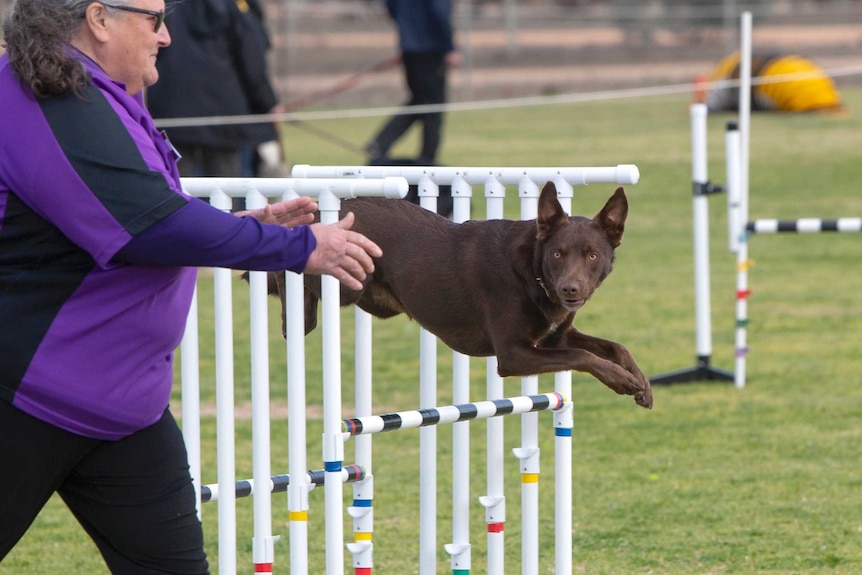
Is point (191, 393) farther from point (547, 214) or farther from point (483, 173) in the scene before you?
point (547, 214)

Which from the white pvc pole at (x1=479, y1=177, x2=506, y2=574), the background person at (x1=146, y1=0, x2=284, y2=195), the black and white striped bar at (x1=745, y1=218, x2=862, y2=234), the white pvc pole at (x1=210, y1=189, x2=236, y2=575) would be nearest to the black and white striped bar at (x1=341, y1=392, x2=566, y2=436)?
the white pvc pole at (x1=479, y1=177, x2=506, y2=574)

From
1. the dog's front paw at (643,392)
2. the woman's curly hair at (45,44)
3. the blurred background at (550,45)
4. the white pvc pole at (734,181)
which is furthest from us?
the blurred background at (550,45)

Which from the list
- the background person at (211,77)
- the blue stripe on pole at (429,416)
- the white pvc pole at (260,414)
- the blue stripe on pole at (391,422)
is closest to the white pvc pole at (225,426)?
the white pvc pole at (260,414)

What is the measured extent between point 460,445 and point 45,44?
180 cm

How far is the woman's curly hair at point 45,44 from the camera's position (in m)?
2.68

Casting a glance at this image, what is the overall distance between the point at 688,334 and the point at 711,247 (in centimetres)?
352

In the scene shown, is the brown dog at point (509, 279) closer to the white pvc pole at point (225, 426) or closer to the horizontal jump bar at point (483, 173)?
the horizontal jump bar at point (483, 173)

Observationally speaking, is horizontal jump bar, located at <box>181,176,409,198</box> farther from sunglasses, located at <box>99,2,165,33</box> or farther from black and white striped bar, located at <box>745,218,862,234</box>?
black and white striped bar, located at <box>745,218,862,234</box>

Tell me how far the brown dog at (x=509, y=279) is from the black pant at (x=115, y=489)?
0.84 meters

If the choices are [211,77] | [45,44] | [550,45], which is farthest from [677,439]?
[550,45]

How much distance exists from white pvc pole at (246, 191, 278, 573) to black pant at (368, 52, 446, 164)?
9238 mm

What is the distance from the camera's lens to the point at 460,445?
4020 mm

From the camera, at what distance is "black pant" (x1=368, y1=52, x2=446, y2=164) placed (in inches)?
514

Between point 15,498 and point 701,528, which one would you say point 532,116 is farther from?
point 15,498
